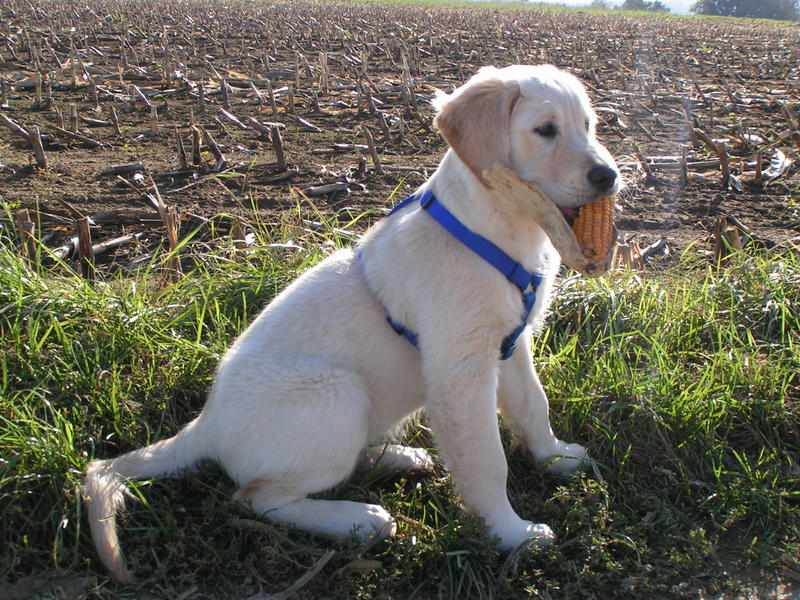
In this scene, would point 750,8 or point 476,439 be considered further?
point 750,8

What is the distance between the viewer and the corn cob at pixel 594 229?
2443mm

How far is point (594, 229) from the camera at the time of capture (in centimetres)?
247

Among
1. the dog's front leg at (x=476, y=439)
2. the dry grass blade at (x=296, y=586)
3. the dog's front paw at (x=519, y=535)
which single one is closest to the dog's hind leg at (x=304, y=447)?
the dry grass blade at (x=296, y=586)

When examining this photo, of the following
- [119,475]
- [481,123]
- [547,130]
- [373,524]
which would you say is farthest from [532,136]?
[119,475]

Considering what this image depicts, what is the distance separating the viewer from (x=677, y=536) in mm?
2545

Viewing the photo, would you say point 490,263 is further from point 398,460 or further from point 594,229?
point 398,460

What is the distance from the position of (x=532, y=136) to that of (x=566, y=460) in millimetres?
1369

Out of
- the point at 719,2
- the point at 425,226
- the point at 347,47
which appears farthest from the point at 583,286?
the point at 719,2

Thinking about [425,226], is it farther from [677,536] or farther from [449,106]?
[677,536]

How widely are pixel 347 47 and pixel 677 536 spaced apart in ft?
42.0

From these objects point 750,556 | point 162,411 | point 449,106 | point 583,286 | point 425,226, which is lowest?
point 750,556

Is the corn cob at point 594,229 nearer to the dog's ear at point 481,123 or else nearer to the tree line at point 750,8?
the dog's ear at point 481,123

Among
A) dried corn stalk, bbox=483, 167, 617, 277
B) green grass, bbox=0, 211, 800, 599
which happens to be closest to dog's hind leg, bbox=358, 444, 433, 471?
green grass, bbox=0, 211, 800, 599

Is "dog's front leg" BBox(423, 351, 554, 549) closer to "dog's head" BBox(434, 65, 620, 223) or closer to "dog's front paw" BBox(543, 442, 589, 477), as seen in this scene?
"dog's front paw" BBox(543, 442, 589, 477)
